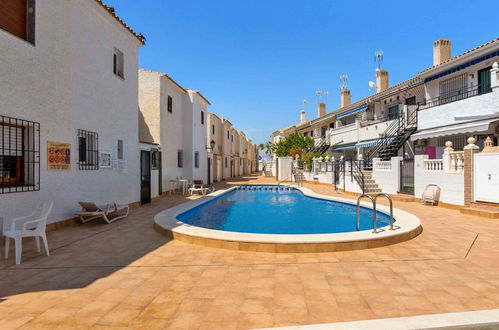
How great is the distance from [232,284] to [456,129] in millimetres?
16932

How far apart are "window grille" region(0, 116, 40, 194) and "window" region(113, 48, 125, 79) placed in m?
5.48

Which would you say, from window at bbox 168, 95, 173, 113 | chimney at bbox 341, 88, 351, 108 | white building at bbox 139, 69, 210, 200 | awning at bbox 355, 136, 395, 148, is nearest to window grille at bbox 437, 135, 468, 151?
awning at bbox 355, 136, 395, 148

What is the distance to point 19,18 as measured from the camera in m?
7.68

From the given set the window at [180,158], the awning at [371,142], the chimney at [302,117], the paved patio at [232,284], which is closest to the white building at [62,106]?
the paved patio at [232,284]

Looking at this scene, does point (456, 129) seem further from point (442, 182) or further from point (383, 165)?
point (442, 182)

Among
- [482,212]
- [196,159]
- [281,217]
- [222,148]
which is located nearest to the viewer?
[482,212]

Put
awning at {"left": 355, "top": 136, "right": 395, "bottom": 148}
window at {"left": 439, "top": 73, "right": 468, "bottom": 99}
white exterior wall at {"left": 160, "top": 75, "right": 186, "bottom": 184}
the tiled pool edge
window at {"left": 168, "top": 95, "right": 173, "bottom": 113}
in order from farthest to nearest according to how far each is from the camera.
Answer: awning at {"left": 355, "top": 136, "right": 395, "bottom": 148}, window at {"left": 168, "top": 95, "right": 173, "bottom": 113}, white exterior wall at {"left": 160, "top": 75, "right": 186, "bottom": 184}, window at {"left": 439, "top": 73, "right": 468, "bottom": 99}, the tiled pool edge

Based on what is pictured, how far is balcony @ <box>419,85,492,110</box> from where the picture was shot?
53.0ft

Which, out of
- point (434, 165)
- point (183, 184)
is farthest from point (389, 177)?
point (183, 184)

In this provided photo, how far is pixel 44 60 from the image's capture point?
8.22 m

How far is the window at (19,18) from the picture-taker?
7.32 meters

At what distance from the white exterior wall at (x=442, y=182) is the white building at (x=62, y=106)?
46.5 feet

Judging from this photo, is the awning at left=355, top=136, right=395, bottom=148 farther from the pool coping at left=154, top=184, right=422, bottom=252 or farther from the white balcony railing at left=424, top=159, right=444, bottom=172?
the pool coping at left=154, top=184, right=422, bottom=252

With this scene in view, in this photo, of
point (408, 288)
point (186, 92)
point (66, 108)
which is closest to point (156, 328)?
point (408, 288)
